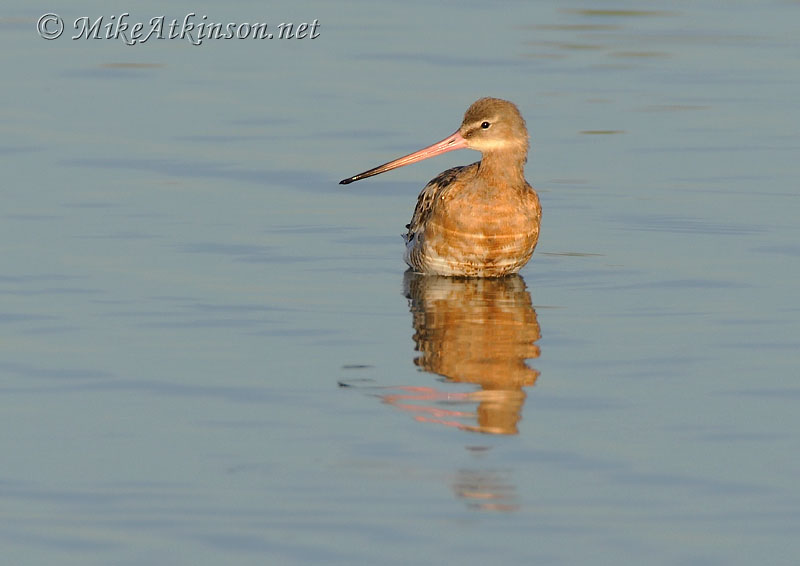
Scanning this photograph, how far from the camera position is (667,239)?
42.8ft

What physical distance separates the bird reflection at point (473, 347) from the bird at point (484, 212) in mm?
146

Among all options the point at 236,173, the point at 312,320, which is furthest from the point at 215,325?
the point at 236,173

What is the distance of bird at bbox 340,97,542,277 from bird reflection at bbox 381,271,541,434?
15 cm

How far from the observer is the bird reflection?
8.71 m

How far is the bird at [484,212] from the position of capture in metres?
12.4

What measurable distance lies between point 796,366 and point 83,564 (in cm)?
450
